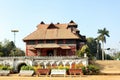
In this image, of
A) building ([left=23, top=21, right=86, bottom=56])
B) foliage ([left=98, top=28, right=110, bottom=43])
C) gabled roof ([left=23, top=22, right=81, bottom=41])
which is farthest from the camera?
foliage ([left=98, top=28, right=110, bottom=43])

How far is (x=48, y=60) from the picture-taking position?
58.9m

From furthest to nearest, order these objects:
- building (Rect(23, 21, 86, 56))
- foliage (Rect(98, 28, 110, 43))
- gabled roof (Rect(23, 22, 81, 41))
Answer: foliage (Rect(98, 28, 110, 43)) < gabled roof (Rect(23, 22, 81, 41)) < building (Rect(23, 21, 86, 56))

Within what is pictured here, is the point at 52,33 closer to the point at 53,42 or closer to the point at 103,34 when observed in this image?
the point at 53,42

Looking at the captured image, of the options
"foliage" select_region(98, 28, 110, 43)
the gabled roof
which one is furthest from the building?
"foliage" select_region(98, 28, 110, 43)

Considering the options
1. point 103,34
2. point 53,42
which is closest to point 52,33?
point 53,42

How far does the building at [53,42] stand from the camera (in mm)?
66312

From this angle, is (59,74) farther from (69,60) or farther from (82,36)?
(82,36)

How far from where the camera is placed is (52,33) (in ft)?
229

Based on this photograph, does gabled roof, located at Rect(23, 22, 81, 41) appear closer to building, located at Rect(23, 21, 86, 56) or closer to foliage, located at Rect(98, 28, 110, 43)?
building, located at Rect(23, 21, 86, 56)

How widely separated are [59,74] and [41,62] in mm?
20300

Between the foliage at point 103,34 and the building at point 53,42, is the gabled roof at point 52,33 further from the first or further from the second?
the foliage at point 103,34

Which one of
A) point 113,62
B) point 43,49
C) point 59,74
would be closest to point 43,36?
point 43,49

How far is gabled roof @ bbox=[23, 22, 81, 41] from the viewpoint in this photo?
67.3 m

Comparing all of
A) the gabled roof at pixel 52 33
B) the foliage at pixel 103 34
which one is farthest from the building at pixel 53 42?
the foliage at pixel 103 34
